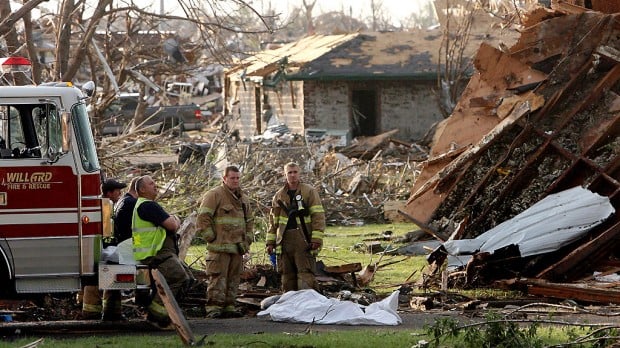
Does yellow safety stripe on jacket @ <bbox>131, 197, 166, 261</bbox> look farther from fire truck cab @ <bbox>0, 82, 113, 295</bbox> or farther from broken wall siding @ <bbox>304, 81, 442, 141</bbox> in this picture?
broken wall siding @ <bbox>304, 81, 442, 141</bbox>

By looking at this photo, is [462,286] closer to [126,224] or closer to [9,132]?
[126,224]

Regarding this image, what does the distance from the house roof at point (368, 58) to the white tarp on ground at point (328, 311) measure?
25760 millimetres

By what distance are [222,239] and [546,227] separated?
423 cm

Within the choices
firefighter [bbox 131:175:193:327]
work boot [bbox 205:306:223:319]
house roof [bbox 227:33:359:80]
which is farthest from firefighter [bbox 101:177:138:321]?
house roof [bbox 227:33:359:80]

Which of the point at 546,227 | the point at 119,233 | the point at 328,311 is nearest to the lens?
the point at 328,311

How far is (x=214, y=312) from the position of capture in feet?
42.9

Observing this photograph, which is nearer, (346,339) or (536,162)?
(346,339)

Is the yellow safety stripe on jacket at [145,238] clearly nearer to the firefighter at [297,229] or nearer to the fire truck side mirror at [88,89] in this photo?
the fire truck side mirror at [88,89]

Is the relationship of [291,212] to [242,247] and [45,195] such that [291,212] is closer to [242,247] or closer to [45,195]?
[242,247]

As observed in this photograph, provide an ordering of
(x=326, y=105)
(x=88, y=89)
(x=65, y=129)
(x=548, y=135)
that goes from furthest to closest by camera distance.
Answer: (x=326, y=105), (x=548, y=135), (x=88, y=89), (x=65, y=129)

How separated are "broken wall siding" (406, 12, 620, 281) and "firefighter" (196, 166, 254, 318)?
3.83 m

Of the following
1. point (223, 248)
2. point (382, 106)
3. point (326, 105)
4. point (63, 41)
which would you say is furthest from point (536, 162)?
point (326, 105)

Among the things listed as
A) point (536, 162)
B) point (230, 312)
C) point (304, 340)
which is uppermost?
point (536, 162)

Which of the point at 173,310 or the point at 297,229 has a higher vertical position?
the point at 297,229
